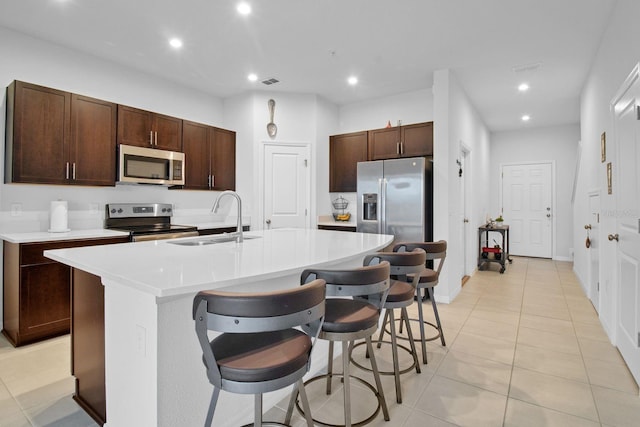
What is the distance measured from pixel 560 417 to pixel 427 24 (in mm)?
3068

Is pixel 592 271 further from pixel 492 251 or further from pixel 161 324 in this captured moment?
pixel 161 324

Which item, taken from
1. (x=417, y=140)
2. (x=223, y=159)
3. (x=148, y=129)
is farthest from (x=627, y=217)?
(x=148, y=129)

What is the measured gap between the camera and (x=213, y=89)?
15.3ft

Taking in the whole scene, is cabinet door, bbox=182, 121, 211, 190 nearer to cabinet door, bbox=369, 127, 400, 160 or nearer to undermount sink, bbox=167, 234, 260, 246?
undermount sink, bbox=167, 234, 260, 246

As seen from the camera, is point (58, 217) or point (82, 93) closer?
point (58, 217)

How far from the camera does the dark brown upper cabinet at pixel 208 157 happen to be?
4.27 meters

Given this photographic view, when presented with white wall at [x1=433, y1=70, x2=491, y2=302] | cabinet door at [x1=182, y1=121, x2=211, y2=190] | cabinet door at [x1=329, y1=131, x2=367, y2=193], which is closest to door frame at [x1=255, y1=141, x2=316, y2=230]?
cabinet door at [x1=329, y1=131, x2=367, y2=193]

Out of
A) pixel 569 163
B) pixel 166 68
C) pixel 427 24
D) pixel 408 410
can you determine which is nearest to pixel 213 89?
pixel 166 68

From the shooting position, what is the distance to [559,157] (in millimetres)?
6652

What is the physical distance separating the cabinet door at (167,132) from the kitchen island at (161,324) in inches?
97.7

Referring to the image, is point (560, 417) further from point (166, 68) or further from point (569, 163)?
point (569, 163)

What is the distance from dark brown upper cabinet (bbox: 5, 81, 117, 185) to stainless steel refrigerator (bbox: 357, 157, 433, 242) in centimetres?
297

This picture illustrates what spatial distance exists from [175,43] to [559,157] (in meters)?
7.10

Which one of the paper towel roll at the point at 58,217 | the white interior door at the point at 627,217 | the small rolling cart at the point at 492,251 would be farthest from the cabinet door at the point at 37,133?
the small rolling cart at the point at 492,251
